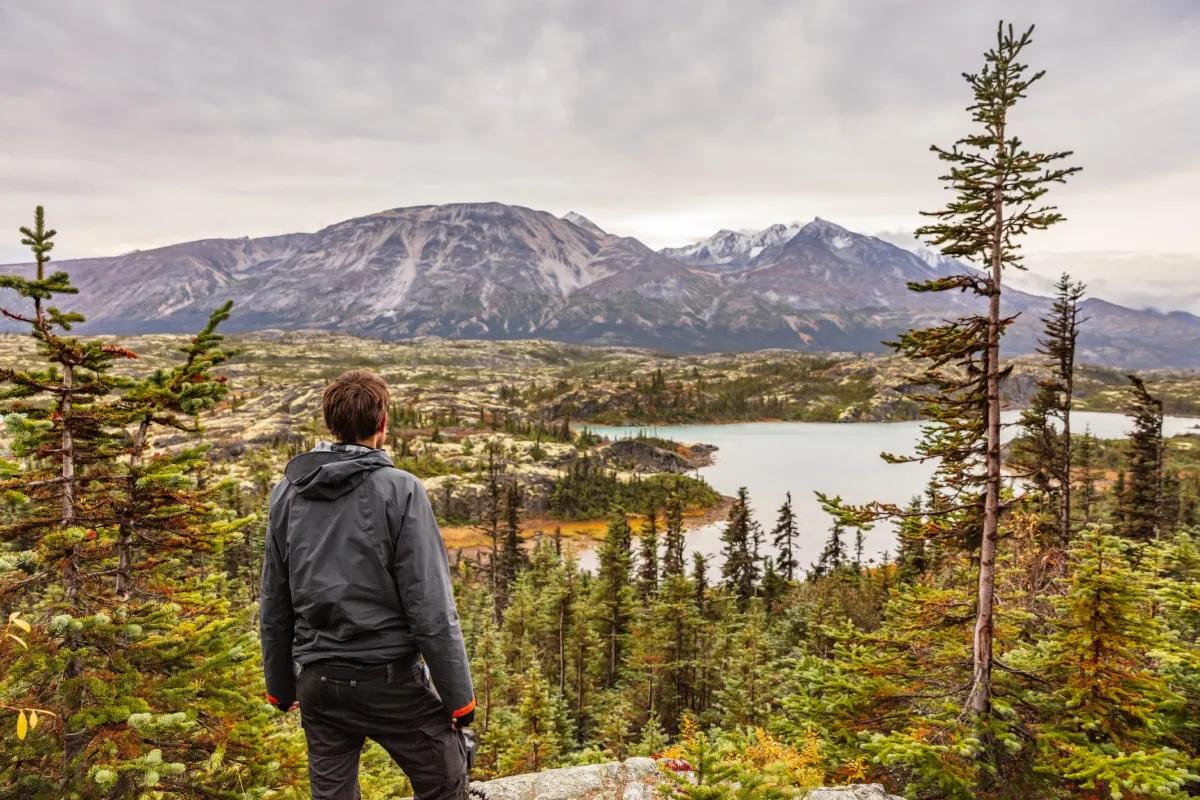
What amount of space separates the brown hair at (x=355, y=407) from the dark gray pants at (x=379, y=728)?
148cm

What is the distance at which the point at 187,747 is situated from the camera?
6.91 meters

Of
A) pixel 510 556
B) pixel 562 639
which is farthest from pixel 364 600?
pixel 510 556

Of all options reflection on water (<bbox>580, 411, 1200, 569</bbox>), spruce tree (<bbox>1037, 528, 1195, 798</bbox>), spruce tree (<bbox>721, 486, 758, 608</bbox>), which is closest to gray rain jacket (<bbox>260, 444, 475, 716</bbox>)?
spruce tree (<bbox>1037, 528, 1195, 798</bbox>)

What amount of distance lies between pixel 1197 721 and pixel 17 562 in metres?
13.3

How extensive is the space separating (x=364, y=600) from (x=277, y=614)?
0.81 m

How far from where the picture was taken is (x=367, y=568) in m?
3.61

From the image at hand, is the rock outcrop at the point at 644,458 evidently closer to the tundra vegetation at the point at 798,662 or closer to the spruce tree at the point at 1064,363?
the spruce tree at the point at 1064,363

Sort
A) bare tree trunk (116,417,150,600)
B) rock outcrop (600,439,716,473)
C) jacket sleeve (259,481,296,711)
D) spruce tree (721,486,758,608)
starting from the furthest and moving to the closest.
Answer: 1. rock outcrop (600,439,716,473)
2. spruce tree (721,486,758,608)
3. bare tree trunk (116,417,150,600)
4. jacket sleeve (259,481,296,711)

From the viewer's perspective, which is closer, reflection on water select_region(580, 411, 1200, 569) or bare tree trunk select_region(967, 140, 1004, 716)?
bare tree trunk select_region(967, 140, 1004, 716)

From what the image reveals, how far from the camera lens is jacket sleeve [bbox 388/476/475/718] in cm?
361

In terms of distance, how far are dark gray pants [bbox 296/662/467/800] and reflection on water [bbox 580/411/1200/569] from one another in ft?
208

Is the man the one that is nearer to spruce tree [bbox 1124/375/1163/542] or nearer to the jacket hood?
the jacket hood

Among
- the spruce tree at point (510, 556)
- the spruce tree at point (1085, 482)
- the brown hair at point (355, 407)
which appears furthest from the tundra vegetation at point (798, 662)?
the spruce tree at point (510, 556)

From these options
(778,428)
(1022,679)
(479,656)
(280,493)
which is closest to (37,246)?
(280,493)
